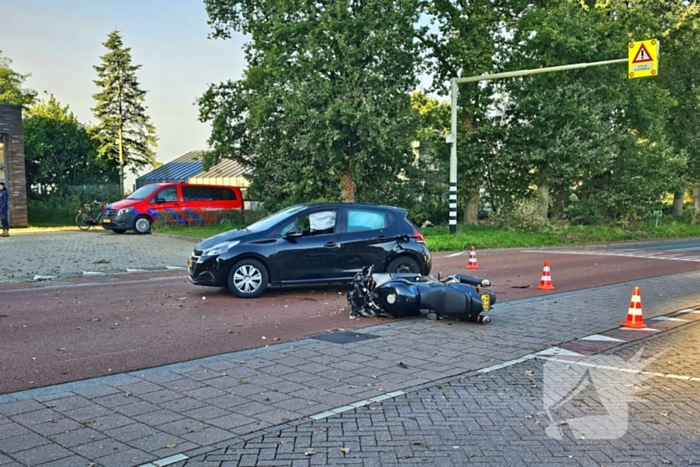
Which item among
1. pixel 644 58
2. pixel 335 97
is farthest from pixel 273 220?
pixel 335 97

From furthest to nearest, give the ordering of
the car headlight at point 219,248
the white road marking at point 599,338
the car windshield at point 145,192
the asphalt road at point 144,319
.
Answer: the car windshield at point 145,192 < the car headlight at point 219,248 < the white road marking at point 599,338 < the asphalt road at point 144,319

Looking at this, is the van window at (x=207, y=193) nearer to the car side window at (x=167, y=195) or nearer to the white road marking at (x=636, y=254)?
the car side window at (x=167, y=195)

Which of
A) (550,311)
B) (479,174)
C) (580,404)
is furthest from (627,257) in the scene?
(580,404)

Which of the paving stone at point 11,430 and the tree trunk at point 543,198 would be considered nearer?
the paving stone at point 11,430

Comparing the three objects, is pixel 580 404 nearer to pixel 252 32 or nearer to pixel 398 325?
pixel 398 325

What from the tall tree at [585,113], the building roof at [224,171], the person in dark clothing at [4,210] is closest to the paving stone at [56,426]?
the person in dark clothing at [4,210]

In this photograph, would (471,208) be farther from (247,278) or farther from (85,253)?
(247,278)

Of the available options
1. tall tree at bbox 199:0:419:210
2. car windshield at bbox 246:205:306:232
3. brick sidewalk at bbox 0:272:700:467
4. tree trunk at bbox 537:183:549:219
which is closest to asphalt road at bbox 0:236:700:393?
brick sidewalk at bbox 0:272:700:467

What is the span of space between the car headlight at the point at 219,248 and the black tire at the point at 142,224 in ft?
50.4

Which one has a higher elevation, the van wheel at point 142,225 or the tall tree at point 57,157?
the tall tree at point 57,157

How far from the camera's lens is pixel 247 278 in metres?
10.6

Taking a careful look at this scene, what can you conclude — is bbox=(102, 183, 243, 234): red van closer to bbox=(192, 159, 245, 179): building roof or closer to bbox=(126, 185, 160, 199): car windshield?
→ bbox=(126, 185, 160, 199): car windshield

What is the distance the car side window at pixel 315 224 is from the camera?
10922 millimetres

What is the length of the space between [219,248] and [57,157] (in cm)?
2871
